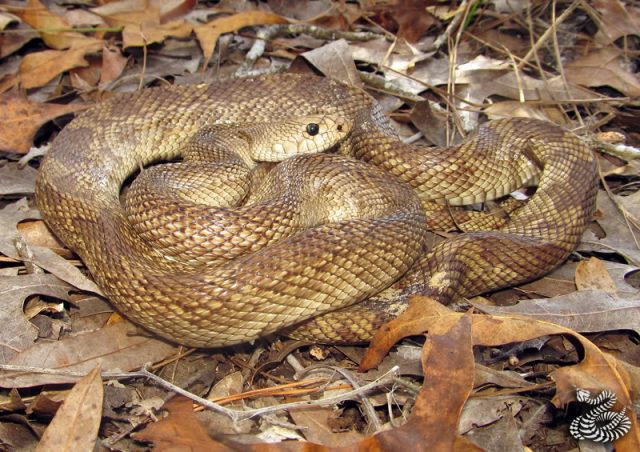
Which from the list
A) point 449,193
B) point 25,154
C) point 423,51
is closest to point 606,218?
point 449,193

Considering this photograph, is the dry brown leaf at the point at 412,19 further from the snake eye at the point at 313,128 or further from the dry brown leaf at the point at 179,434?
the dry brown leaf at the point at 179,434

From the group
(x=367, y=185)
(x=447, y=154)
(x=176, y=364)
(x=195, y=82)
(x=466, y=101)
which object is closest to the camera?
(x=176, y=364)

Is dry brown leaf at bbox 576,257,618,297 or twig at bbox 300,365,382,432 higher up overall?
twig at bbox 300,365,382,432

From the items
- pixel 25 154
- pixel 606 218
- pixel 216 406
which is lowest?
pixel 606 218

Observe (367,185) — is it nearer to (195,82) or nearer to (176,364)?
(176,364)

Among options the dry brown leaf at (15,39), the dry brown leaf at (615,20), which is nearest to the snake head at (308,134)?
the dry brown leaf at (15,39)

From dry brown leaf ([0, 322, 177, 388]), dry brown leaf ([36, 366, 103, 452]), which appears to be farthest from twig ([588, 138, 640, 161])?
dry brown leaf ([36, 366, 103, 452])

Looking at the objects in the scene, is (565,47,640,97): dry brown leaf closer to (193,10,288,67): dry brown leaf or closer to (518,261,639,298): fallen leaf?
(518,261,639,298): fallen leaf
